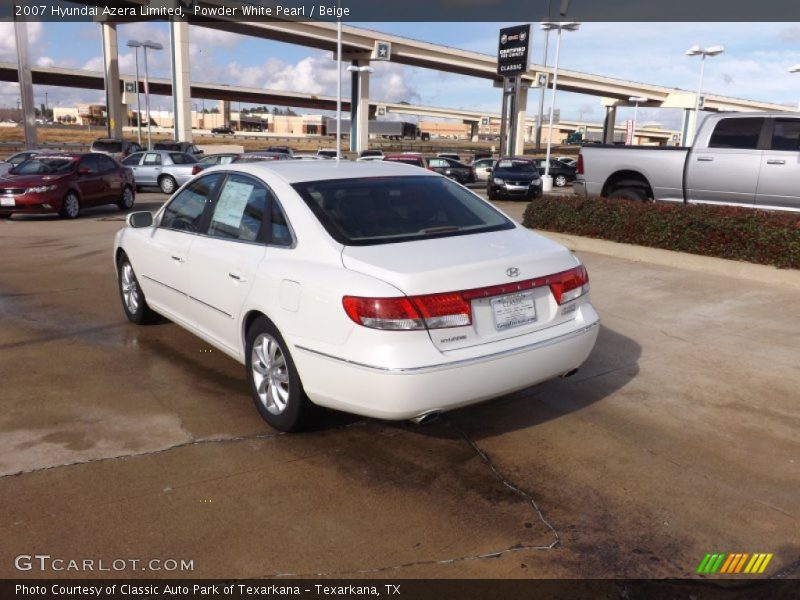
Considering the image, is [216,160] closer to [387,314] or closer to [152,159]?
[152,159]

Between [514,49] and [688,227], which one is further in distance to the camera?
[514,49]

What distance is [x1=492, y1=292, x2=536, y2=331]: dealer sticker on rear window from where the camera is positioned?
3840mm

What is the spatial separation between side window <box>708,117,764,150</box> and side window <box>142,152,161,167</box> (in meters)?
18.8

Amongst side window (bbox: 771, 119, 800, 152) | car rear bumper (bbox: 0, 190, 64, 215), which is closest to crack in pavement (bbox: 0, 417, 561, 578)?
side window (bbox: 771, 119, 800, 152)

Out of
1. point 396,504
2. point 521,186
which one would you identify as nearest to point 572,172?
point 521,186

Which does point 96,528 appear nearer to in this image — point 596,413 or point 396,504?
point 396,504

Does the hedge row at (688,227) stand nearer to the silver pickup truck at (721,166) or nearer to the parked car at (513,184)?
the silver pickup truck at (721,166)

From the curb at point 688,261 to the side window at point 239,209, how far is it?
6.57 meters

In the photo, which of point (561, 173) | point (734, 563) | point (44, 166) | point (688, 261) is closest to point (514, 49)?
point (561, 173)

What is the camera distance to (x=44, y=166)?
16219 mm

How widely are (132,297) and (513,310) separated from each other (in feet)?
13.8

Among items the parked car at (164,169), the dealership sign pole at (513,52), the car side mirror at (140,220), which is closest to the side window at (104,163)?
the parked car at (164,169)

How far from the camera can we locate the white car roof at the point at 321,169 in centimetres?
468
